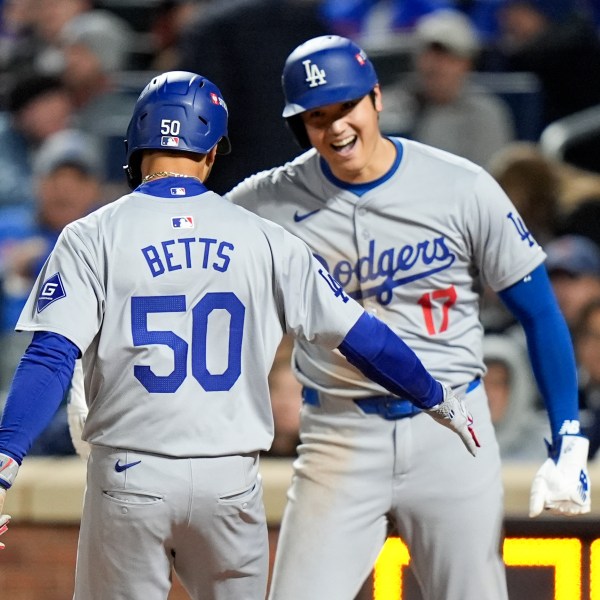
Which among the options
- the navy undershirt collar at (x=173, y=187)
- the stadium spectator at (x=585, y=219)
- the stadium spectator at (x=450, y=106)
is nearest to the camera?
the navy undershirt collar at (x=173, y=187)

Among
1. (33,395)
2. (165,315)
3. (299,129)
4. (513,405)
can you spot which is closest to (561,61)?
(513,405)

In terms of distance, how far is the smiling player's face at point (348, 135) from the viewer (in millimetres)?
3551

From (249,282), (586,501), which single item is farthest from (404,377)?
(586,501)

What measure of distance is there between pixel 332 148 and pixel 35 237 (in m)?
2.82

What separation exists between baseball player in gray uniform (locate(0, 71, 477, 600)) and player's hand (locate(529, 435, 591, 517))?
0.58 metres

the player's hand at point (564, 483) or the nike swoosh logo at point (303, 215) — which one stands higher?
the nike swoosh logo at point (303, 215)

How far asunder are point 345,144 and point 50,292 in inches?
37.0

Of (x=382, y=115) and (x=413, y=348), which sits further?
(x=382, y=115)

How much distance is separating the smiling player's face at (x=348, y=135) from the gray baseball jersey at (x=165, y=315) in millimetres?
531

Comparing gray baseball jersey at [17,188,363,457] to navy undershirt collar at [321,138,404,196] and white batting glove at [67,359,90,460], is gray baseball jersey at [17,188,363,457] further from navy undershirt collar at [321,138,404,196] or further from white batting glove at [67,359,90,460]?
navy undershirt collar at [321,138,404,196]

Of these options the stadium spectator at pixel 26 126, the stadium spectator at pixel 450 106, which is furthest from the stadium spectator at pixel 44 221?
the stadium spectator at pixel 450 106

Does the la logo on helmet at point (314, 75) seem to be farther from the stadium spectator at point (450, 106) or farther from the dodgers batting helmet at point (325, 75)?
the stadium spectator at point (450, 106)

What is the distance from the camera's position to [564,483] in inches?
138

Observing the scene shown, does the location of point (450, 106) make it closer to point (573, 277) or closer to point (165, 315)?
point (573, 277)
